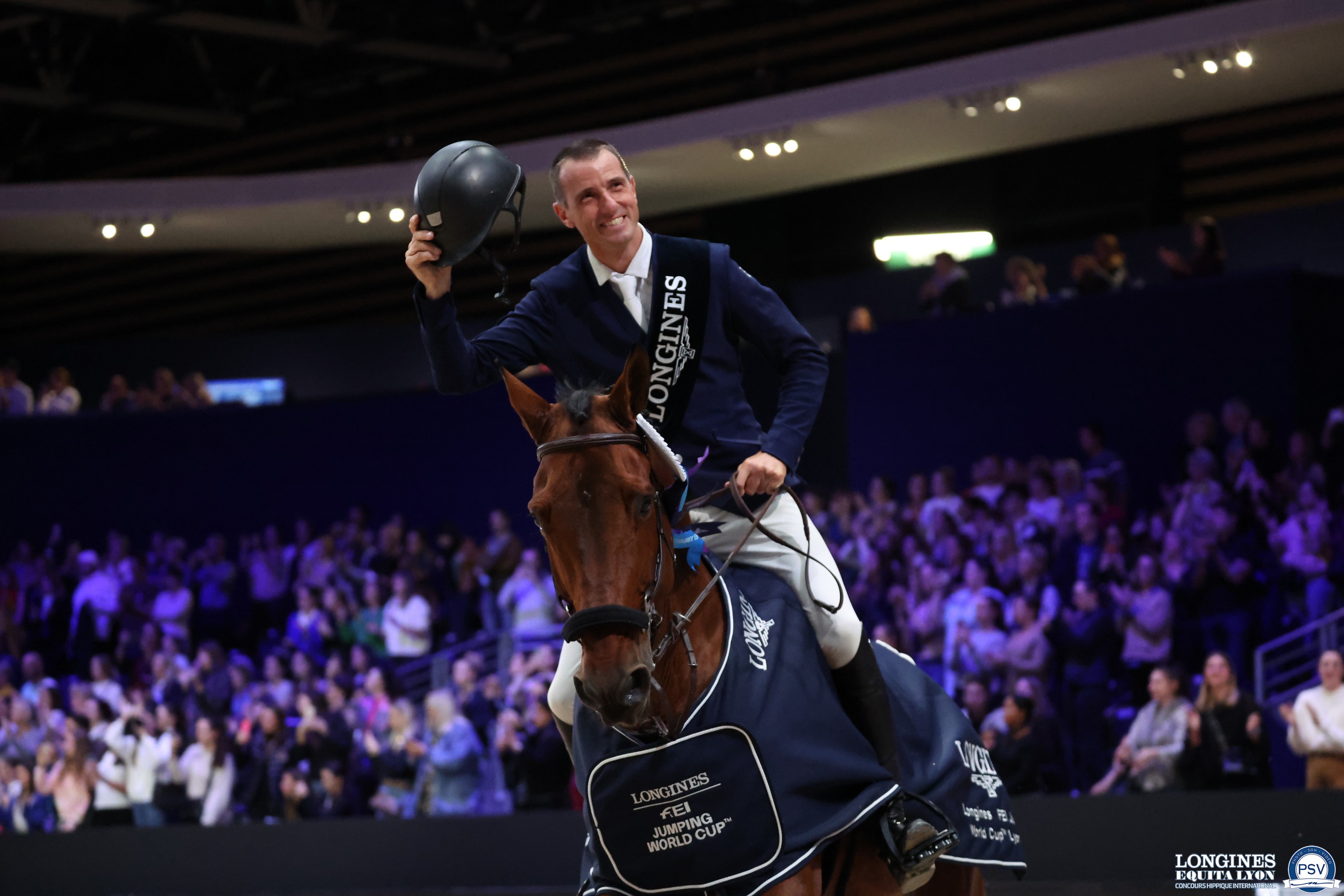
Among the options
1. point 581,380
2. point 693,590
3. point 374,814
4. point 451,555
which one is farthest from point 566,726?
point 451,555

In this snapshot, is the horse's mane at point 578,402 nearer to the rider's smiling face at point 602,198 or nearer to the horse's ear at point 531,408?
the horse's ear at point 531,408

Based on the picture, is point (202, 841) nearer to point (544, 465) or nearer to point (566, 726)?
point (566, 726)

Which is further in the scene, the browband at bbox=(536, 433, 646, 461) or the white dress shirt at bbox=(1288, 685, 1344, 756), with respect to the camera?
the white dress shirt at bbox=(1288, 685, 1344, 756)

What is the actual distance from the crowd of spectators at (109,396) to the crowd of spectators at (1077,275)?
23.6 feet

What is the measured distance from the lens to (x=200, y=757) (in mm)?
11234

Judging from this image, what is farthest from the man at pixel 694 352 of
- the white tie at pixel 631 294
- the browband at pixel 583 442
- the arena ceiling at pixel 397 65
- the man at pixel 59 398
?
the man at pixel 59 398

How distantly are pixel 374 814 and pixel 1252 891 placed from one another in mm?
6028

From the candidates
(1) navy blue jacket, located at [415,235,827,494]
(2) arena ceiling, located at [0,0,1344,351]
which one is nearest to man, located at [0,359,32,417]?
(2) arena ceiling, located at [0,0,1344,351]

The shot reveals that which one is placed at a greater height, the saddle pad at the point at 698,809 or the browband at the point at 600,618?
the browband at the point at 600,618

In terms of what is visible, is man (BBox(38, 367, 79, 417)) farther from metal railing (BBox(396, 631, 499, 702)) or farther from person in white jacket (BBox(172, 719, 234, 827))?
metal railing (BBox(396, 631, 499, 702))

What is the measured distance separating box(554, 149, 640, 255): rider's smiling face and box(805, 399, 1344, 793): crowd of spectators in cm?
559

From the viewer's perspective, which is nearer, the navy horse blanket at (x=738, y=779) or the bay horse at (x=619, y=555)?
the bay horse at (x=619, y=555)

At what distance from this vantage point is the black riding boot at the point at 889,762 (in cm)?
348

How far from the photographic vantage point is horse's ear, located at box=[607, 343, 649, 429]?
3037 millimetres
